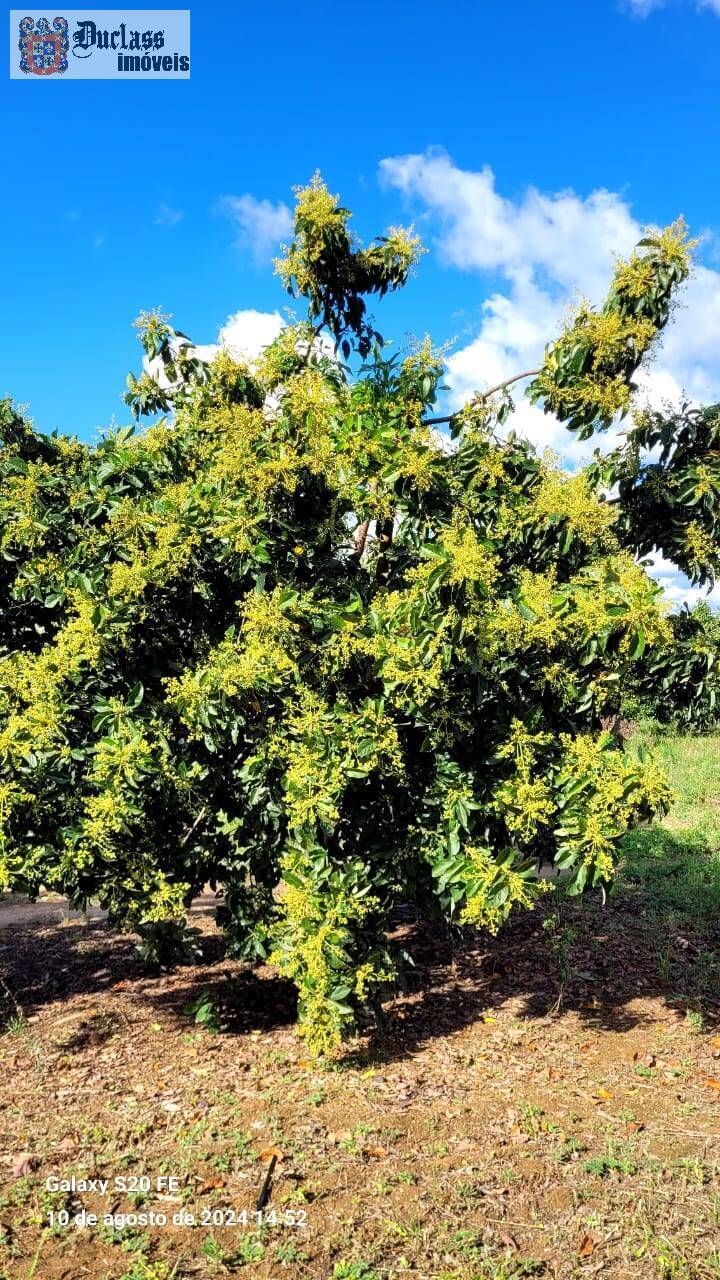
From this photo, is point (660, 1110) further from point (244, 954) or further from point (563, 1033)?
point (244, 954)

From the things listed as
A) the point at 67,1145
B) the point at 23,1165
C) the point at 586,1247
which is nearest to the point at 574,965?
the point at 586,1247

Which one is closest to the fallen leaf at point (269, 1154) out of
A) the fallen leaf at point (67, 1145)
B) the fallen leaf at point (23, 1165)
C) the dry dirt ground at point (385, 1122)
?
the dry dirt ground at point (385, 1122)

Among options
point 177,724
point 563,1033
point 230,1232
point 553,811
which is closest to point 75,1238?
point 230,1232

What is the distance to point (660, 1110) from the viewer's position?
5.04 meters

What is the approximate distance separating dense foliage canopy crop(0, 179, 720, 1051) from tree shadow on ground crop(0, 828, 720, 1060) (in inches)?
43.5

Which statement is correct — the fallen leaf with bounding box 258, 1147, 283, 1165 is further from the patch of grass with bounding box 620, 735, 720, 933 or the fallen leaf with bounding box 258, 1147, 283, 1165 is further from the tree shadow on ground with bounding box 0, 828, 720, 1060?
the patch of grass with bounding box 620, 735, 720, 933

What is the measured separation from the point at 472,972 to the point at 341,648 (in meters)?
3.94

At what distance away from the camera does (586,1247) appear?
12.4 ft

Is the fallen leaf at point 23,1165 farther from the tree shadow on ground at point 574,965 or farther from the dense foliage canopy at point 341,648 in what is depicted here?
the tree shadow on ground at point 574,965

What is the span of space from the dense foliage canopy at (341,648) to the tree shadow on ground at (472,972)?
111cm

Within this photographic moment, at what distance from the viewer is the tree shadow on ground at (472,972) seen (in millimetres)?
6434

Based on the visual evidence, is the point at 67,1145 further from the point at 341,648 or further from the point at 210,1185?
the point at 341,648

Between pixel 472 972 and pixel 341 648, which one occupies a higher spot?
pixel 341 648

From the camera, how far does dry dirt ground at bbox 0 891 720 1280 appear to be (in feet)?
12.4
